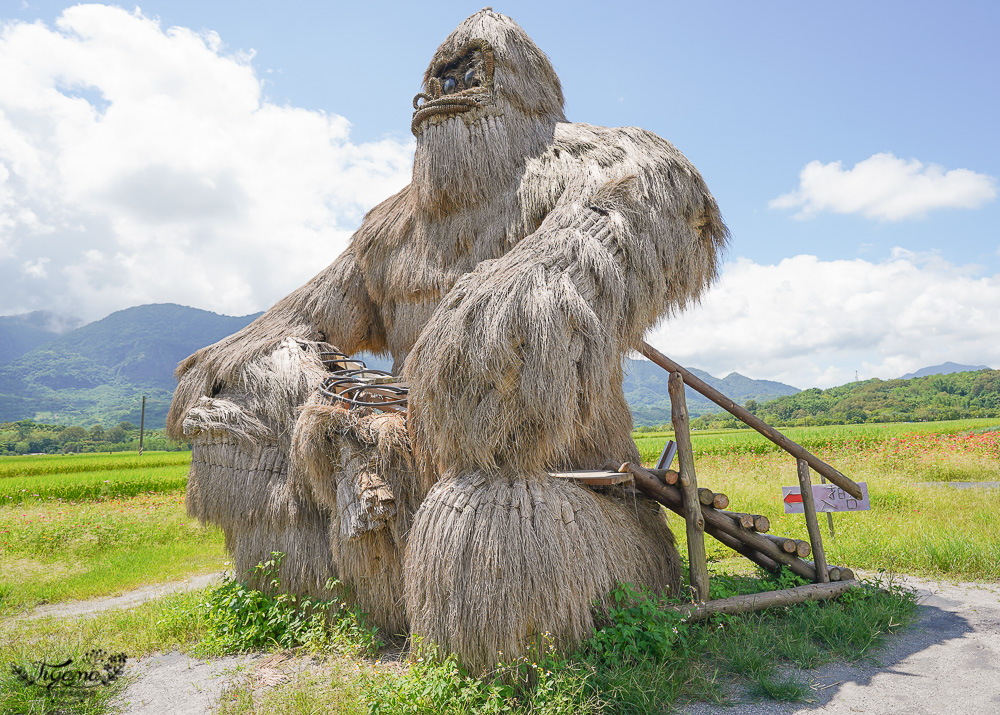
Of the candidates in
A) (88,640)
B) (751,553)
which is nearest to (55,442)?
(88,640)

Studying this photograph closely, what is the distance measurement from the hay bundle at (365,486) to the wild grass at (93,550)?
467cm

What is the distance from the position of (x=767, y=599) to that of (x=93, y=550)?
950cm

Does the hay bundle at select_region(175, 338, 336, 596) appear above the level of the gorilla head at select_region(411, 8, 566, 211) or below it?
below

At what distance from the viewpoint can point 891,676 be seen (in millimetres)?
3406

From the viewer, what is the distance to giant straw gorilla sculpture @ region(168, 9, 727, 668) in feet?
10.0

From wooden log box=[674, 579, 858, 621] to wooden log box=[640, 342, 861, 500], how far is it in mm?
765

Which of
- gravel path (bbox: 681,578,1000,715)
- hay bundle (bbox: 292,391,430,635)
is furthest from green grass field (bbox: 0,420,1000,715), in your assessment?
hay bundle (bbox: 292,391,430,635)

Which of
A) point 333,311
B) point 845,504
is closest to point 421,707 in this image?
point 333,311

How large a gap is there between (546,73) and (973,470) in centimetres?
1281

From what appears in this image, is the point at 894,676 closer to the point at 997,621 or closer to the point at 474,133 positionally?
the point at 997,621

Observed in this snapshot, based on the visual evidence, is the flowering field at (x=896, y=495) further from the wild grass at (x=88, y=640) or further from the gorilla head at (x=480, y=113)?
the wild grass at (x=88, y=640)

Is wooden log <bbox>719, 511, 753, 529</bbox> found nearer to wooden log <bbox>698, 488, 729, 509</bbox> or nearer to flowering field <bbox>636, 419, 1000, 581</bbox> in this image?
wooden log <bbox>698, 488, 729, 509</bbox>

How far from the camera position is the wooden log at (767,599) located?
12.4ft

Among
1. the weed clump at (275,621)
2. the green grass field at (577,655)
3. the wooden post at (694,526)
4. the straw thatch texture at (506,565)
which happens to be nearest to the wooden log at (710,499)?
the wooden post at (694,526)
